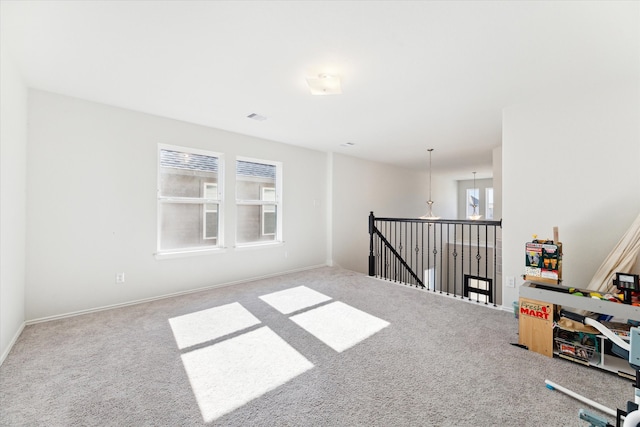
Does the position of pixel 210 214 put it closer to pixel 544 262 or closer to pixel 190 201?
pixel 190 201

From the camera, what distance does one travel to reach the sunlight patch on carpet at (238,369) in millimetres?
1629

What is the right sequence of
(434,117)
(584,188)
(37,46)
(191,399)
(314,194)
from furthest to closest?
(314,194)
(434,117)
(584,188)
(37,46)
(191,399)

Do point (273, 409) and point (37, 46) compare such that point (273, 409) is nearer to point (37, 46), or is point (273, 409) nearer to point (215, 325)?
point (215, 325)

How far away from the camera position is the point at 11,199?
225 cm

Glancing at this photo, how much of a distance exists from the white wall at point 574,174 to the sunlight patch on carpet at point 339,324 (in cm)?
174

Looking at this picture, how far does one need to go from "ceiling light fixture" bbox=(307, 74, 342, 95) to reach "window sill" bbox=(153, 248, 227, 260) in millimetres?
2797

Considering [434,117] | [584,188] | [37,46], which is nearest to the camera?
[37,46]

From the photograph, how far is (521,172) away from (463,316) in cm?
178

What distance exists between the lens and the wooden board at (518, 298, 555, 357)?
2.12m

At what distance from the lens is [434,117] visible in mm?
3533

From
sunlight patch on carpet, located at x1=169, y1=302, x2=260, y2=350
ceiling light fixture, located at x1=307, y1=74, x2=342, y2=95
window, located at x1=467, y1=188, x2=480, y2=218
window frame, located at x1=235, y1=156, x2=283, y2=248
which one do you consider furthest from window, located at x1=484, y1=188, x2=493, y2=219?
sunlight patch on carpet, located at x1=169, y1=302, x2=260, y2=350

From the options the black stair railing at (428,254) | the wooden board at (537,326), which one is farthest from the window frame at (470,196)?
the wooden board at (537,326)

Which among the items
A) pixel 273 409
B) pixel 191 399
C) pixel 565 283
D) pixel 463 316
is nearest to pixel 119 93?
pixel 191 399

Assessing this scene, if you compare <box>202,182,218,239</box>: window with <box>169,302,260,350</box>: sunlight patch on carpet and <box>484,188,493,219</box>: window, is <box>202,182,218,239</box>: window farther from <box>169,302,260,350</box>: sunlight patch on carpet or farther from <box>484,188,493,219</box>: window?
<box>484,188,493,219</box>: window
